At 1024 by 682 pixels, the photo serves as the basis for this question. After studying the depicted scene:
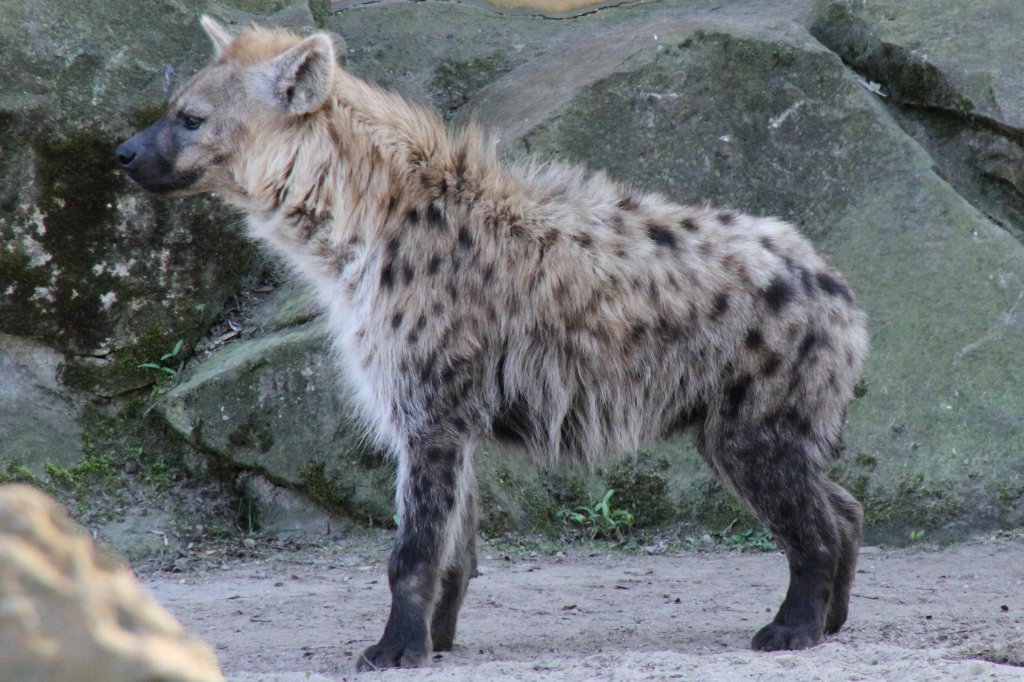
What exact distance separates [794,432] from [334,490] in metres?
1.64

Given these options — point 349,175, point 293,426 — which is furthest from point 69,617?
point 293,426

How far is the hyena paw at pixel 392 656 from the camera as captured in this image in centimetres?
285

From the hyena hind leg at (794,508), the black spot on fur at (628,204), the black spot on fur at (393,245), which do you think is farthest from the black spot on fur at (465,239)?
the hyena hind leg at (794,508)

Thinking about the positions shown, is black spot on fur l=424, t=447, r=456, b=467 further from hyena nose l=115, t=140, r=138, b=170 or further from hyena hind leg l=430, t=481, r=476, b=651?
hyena nose l=115, t=140, r=138, b=170

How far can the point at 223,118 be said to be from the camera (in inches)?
128

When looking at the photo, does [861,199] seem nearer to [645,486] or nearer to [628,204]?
[645,486]

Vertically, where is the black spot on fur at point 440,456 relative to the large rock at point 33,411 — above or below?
above

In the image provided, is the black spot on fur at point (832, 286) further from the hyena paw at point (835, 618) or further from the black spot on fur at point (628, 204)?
the hyena paw at point (835, 618)

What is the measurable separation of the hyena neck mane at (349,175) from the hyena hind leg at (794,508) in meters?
0.94

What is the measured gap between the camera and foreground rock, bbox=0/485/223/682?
945 millimetres

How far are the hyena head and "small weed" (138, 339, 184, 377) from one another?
1263 mm

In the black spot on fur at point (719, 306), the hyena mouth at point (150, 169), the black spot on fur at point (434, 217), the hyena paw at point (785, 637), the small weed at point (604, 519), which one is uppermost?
the hyena mouth at point (150, 169)

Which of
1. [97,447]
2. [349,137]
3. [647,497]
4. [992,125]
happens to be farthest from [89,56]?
[992,125]

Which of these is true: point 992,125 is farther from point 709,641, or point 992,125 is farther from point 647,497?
point 709,641
